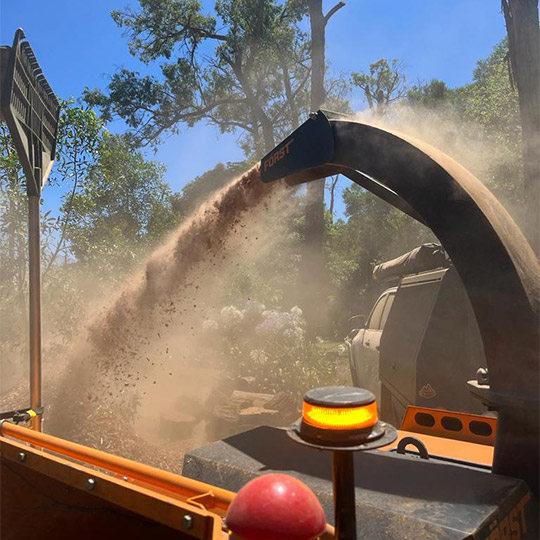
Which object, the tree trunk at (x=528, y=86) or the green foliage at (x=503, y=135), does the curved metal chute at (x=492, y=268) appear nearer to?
the tree trunk at (x=528, y=86)

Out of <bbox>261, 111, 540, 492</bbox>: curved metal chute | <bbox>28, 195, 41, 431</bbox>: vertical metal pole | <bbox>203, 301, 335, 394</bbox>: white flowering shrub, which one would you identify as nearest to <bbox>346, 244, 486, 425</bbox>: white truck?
<bbox>261, 111, 540, 492</bbox>: curved metal chute

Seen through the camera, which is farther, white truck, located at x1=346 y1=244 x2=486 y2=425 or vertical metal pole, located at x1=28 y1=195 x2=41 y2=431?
white truck, located at x1=346 y1=244 x2=486 y2=425

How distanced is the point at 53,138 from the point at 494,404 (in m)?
3.59

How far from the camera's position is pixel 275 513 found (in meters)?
1.02

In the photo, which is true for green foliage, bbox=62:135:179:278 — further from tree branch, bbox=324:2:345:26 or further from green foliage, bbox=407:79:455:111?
green foliage, bbox=407:79:455:111

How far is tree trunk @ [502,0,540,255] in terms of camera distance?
8.94 meters

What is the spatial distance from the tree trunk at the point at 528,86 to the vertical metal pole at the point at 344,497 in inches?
336

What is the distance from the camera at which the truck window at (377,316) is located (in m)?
7.17

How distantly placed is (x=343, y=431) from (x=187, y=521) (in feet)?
1.81

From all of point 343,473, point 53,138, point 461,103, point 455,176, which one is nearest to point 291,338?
point 53,138

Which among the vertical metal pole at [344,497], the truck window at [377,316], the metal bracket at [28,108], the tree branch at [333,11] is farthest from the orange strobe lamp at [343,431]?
the tree branch at [333,11]

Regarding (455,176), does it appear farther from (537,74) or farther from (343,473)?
(537,74)

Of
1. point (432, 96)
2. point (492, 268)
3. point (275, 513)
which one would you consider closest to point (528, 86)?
point (492, 268)

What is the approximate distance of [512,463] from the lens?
6.71 feet
